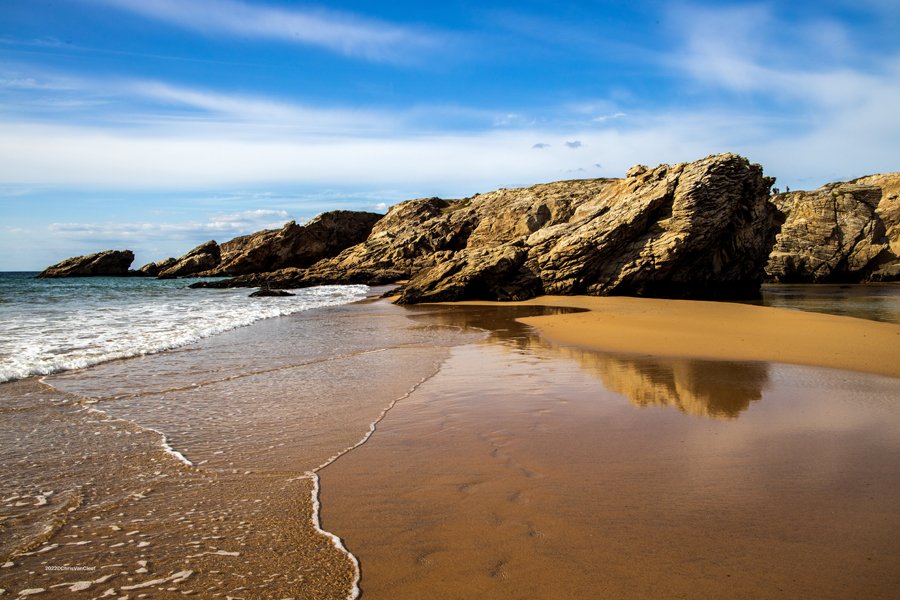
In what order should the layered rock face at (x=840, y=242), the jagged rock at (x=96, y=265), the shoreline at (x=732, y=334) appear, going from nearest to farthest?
the shoreline at (x=732, y=334), the layered rock face at (x=840, y=242), the jagged rock at (x=96, y=265)

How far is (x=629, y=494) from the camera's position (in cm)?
391

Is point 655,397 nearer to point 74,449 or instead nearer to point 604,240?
point 74,449

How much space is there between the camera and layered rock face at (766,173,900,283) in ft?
131

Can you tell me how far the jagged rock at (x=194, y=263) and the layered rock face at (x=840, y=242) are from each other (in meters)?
66.3

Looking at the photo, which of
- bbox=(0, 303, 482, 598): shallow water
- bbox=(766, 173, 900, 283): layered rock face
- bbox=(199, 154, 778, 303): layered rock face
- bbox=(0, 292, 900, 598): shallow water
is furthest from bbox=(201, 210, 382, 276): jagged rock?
bbox=(0, 292, 900, 598): shallow water

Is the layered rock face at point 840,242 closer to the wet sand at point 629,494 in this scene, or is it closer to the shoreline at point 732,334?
the shoreline at point 732,334

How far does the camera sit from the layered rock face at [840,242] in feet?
131

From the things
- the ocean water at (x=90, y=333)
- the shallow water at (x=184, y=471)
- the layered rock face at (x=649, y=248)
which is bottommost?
the shallow water at (x=184, y=471)

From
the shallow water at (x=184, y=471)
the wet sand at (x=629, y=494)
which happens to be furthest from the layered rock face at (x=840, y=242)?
the shallow water at (x=184, y=471)

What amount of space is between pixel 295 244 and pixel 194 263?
16287 mm

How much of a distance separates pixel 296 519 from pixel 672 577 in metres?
2.37

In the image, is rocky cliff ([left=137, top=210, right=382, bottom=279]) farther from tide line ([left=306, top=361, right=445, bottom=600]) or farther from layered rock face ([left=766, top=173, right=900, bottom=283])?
tide line ([left=306, top=361, right=445, bottom=600])

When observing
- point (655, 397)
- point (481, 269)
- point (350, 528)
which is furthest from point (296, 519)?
point (481, 269)

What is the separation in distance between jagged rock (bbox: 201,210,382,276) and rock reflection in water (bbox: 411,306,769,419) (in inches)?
2317
